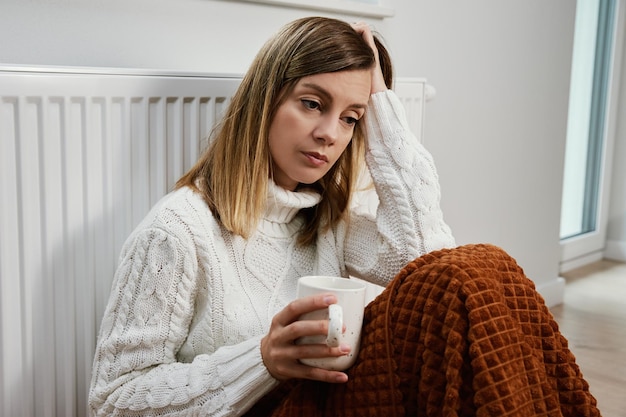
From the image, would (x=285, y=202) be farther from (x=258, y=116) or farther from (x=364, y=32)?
(x=364, y=32)

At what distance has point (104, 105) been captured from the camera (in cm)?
116

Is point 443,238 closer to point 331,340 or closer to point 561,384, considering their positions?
point 561,384

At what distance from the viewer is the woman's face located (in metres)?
1.13

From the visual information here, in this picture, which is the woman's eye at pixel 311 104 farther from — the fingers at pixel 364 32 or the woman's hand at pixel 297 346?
the woman's hand at pixel 297 346

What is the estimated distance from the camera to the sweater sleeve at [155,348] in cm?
101

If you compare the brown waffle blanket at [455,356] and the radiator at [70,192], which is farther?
the radiator at [70,192]

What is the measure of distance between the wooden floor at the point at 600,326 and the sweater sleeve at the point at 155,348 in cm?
121

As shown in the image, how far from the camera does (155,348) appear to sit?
3.42 feet

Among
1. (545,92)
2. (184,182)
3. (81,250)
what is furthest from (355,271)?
(545,92)

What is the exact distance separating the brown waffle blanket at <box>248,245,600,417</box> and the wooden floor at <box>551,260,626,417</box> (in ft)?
3.35

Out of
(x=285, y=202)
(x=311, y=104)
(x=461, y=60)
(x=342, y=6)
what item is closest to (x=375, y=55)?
(x=311, y=104)

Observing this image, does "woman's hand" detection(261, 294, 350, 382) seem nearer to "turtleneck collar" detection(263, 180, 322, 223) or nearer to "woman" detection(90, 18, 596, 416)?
"woman" detection(90, 18, 596, 416)

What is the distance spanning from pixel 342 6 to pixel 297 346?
987 millimetres

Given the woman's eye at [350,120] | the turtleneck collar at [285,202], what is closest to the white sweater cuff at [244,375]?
the turtleneck collar at [285,202]
